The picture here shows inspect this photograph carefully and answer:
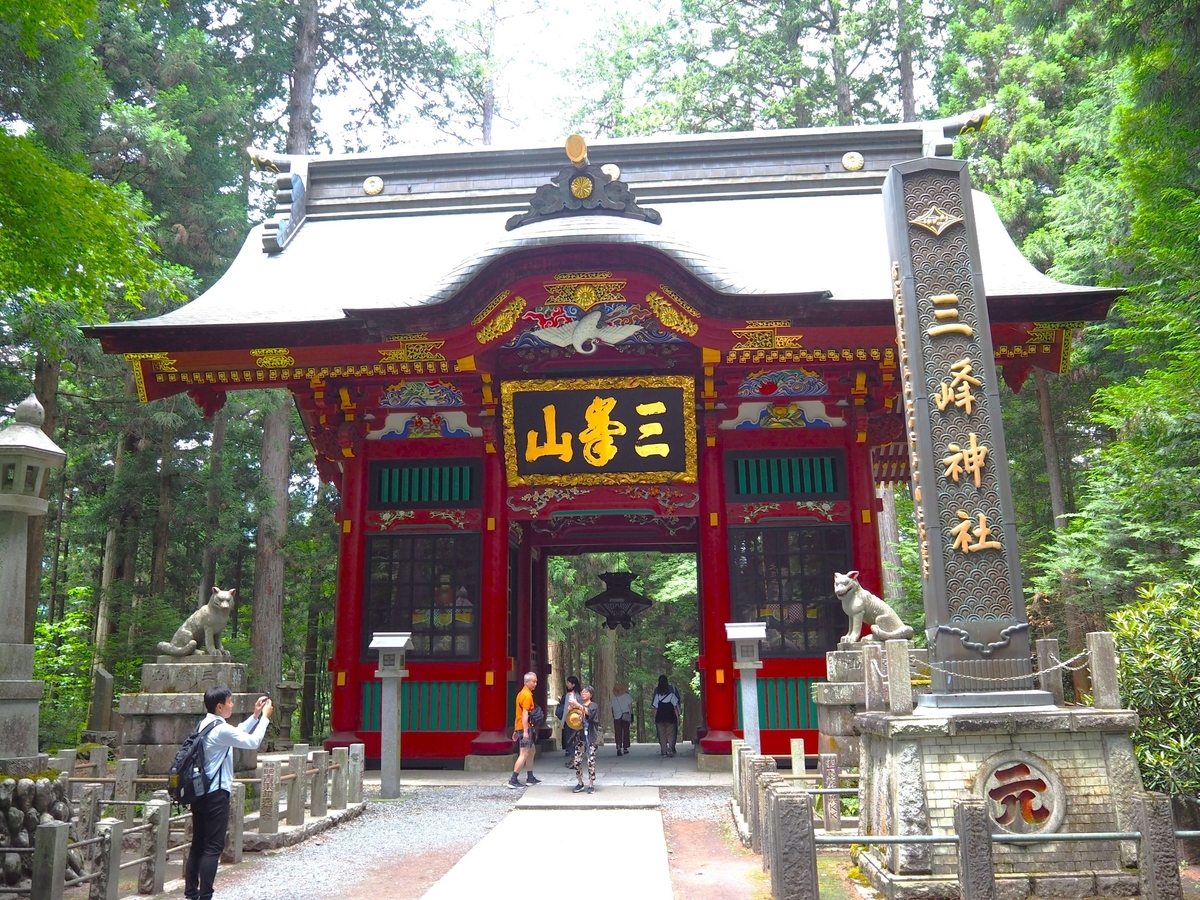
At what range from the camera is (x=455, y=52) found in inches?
990

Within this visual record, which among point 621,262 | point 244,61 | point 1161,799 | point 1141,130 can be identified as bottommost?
point 1161,799

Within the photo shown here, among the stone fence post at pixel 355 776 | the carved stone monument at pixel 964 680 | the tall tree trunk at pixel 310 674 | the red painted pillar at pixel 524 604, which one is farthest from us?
the tall tree trunk at pixel 310 674

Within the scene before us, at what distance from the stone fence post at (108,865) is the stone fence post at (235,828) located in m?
1.18

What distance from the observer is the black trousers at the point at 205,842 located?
507cm

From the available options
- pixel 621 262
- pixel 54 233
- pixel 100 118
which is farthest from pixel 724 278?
pixel 100 118

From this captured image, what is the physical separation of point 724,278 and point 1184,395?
15.5 ft

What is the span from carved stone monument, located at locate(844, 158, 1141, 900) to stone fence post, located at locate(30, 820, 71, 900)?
4.26m

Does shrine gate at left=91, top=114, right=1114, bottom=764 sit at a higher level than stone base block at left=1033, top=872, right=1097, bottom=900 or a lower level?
higher

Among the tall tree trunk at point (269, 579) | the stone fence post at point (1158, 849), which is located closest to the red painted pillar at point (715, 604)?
the stone fence post at point (1158, 849)

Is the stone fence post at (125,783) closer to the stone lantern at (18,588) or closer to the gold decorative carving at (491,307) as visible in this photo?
the stone lantern at (18,588)

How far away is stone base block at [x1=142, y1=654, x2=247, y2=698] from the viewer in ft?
27.0

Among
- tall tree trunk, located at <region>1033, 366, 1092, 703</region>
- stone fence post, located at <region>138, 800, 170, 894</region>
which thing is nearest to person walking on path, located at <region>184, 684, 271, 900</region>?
stone fence post, located at <region>138, 800, 170, 894</region>

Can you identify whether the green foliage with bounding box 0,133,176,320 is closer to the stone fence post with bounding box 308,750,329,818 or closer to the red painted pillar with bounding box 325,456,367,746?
the red painted pillar with bounding box 325,456,367,746

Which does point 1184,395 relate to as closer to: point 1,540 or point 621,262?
point 621,262
